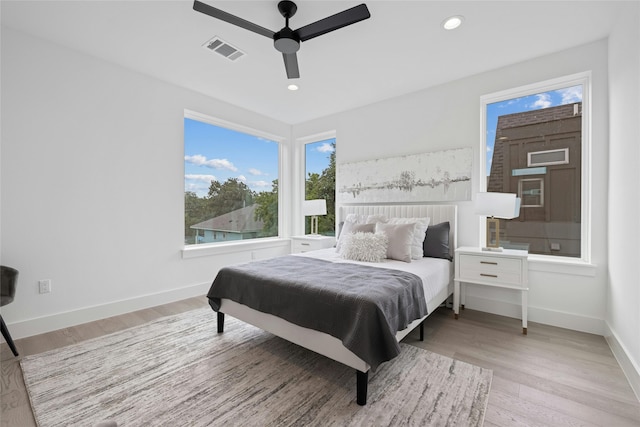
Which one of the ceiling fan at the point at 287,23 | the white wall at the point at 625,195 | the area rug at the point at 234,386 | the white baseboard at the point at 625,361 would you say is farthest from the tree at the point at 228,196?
Answer: the white baseboard at the point at 625,361

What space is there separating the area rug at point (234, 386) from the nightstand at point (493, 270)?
1.01 m

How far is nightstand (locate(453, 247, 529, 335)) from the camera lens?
267 cm

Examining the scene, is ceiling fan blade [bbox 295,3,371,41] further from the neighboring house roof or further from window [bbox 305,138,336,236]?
the neighboring house roof

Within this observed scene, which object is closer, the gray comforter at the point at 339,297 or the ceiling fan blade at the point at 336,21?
the gray comforter at the point at 339,297

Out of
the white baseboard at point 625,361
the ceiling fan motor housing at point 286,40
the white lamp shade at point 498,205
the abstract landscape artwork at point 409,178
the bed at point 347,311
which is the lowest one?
the white baseboard at point 625,361

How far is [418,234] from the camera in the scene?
3146 mm

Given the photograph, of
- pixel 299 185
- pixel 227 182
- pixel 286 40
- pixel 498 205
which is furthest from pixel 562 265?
pixel 227 182

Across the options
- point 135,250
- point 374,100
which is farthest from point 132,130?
point 374,100

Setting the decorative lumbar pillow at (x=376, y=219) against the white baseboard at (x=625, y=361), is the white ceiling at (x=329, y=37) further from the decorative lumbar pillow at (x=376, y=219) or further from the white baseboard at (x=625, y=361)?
the white baseboard at (x=625, y=361)

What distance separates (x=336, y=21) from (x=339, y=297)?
192cm

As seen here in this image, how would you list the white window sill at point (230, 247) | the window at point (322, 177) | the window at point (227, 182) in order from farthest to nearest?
the window at point (322, 177) → the window at point (227, 182) → the white window sill at point (230, 247)

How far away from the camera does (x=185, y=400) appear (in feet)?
5.70

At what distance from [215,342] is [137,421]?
92cm

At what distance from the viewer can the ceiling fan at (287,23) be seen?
6.23 feet
